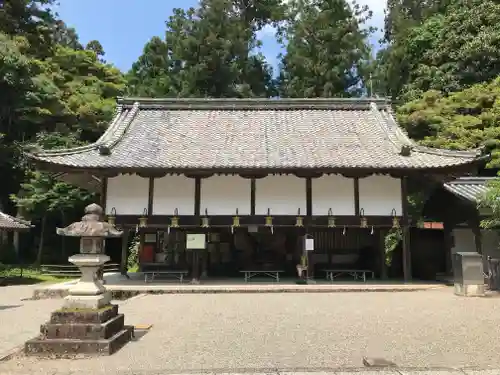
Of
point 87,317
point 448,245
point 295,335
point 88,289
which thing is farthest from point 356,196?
point 87,317

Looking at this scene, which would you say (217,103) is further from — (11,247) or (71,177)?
(11,247)

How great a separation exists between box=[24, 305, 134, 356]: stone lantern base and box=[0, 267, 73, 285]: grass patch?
15508 mm

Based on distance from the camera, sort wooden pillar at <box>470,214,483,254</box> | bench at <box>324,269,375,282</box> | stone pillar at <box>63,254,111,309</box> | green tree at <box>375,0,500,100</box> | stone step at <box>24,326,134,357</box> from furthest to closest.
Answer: green tree at <box>375,0,500,100</box>
bench at <box>324,269,375,282</box>
wooden pillar at <box>470,214,483,254</box>
stone pillar at <box>63,254,111,309</box>
stone step at <box>24,326,134,357</box>

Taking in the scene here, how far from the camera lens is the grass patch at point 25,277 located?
66.3 feet

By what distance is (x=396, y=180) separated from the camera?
51.5 ft

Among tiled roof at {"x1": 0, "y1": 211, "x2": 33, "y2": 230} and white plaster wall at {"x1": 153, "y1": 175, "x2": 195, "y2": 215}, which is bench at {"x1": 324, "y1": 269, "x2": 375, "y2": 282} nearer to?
white plaster wall at {"x1": 153, "y1": 175, "x2": 195, "y2": 215}

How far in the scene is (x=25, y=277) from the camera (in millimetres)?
21516

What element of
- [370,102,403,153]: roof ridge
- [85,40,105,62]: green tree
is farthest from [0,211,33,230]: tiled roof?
[85,40,105,62]: green tree

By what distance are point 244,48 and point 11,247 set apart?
964 inches

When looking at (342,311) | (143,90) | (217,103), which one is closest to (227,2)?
(143,90)

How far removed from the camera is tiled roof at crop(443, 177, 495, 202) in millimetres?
15508

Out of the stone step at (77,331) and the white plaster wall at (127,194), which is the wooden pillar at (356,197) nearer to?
the white plaster wall at (127,194)

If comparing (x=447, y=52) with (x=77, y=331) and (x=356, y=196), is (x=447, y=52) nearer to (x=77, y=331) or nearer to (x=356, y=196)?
(x=356, y=196)

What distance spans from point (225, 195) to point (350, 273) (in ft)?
19.9
